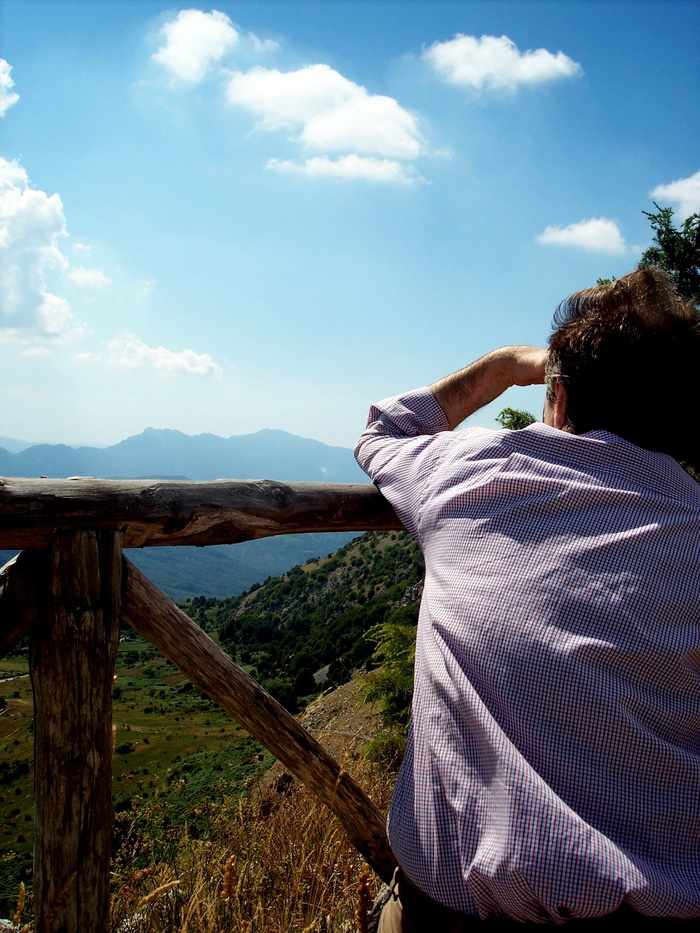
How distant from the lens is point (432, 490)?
1575 mm

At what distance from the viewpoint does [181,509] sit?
1900 mm

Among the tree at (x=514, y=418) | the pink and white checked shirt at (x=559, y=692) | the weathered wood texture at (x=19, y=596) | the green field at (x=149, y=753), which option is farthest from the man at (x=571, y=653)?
the tree at (x=514, y=418)

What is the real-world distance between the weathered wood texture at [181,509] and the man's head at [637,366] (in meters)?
1.03

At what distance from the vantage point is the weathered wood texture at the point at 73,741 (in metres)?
1.66

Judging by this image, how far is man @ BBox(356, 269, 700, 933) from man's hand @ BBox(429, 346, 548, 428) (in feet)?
1.65

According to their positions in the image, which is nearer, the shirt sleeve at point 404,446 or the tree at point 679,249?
the shirt sleeve at point 404,446

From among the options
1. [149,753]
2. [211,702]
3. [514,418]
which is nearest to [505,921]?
[514,418]

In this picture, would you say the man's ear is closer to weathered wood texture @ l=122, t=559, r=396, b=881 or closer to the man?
the man

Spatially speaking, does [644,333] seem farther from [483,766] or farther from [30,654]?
[30,654]

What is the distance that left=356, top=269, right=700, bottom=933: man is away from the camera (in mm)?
1089

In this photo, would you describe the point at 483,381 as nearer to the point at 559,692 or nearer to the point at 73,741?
the point at 559,692

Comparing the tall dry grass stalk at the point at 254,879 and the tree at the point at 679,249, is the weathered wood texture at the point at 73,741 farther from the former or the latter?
the tree at the point at 679,249

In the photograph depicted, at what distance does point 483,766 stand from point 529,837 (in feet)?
0.46

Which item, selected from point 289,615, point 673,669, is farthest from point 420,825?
point 289,615
